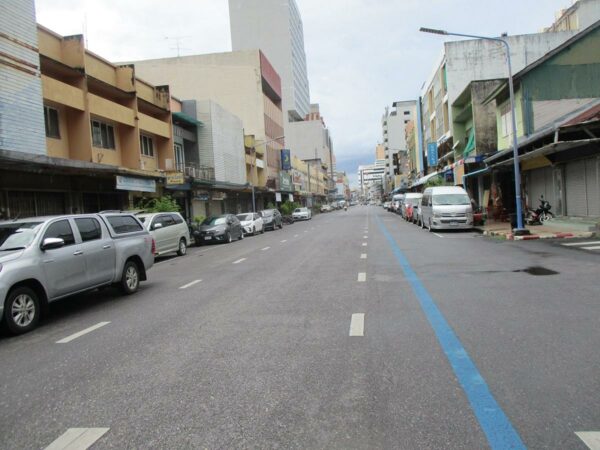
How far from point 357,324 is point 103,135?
2246 cm

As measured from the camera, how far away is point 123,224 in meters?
10.6

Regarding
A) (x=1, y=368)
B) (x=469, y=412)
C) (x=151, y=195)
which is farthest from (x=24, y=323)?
(x=151, y=195)

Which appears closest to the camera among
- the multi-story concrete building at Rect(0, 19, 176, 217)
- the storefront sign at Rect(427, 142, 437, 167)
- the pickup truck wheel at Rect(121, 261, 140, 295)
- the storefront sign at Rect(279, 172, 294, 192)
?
the pickup truck wheel at Rect(121, 261, 140, 295)

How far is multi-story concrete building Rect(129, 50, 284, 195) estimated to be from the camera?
5803 centimetres

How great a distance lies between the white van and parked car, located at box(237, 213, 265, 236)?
12.0 metres

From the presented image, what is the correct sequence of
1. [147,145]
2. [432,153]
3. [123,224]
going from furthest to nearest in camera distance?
[432,153]
[147,145]
[123,224]

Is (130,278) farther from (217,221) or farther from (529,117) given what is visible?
(529,117)

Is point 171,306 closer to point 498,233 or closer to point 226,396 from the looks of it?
point 226,396

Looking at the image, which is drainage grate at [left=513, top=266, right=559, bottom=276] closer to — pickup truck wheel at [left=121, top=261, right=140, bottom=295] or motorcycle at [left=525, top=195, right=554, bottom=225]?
pickup truck wheel at [left=121, top=261, right=140, bottom=295]

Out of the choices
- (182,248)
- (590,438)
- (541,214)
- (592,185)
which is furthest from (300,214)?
(590,438)

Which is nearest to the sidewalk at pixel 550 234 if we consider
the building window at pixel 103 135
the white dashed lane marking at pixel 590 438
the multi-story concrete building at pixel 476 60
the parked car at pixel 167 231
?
the parked car at pixel 167 231

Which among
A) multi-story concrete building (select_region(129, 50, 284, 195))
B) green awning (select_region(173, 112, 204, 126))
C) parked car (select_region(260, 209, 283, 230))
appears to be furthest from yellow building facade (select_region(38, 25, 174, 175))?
multi-story concrete building (select_region(129, 50, 284, 195))

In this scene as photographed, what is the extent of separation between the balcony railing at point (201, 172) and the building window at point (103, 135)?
26.1ft

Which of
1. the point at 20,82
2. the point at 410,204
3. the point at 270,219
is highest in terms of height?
the point at 20,82
